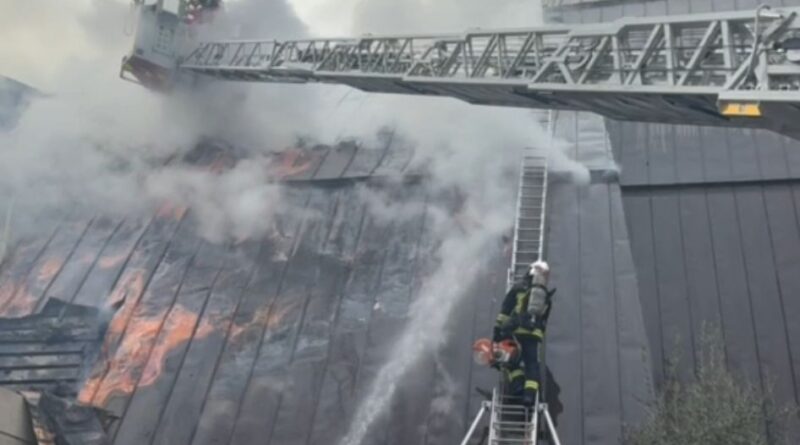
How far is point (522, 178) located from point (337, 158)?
330 centimetres

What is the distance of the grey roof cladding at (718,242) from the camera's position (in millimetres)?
10688

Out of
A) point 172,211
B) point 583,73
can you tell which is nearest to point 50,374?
point 172,211

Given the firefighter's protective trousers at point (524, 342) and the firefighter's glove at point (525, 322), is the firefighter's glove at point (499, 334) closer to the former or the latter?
the firefighter's protective trousers at point (524, 342)

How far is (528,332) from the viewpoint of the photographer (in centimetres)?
887

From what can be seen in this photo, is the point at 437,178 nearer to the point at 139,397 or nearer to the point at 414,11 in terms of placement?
the point at 139,397

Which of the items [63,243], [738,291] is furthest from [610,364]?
[63,243]

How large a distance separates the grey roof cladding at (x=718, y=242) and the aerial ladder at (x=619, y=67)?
3.10 metres

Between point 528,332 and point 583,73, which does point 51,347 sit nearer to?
point 528,332

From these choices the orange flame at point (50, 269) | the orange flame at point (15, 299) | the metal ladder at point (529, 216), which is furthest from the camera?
the orange flame at point (50, 269)

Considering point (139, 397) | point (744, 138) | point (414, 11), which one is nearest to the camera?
point (139, 397)

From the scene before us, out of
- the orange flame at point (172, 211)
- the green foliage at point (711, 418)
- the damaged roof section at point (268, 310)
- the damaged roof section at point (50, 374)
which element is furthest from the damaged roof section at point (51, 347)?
the green foliage at point (711, 418)

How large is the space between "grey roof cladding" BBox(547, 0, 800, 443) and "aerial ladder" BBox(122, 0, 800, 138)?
10.2 feet

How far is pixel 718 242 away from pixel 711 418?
4312mm

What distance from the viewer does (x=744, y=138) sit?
526 inches
